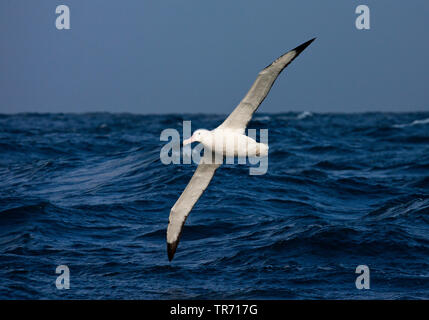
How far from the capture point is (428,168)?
24141 mm

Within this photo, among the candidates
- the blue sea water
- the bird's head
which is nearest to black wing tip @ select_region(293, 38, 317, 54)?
the bird's head

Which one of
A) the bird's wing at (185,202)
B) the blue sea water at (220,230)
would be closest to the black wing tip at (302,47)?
the bird's wing at (185,202)

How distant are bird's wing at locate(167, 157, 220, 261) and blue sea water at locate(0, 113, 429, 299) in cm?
73

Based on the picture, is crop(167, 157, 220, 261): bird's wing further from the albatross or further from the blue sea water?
the blue sea water

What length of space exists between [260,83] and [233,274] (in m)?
4.06

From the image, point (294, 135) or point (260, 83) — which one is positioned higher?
point (260, 83)

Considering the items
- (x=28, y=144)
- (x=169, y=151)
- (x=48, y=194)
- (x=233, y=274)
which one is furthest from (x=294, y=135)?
(x=233, y=274)

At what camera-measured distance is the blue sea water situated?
468 inches

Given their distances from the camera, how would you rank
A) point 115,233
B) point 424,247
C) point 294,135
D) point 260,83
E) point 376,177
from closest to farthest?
point 260,83, point 424,247, point 115,233, point 376,177, point 294,135

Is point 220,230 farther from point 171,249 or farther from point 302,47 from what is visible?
point 302,47

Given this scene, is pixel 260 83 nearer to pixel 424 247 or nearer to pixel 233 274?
pixel 233 274

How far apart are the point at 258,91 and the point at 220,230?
5.57 meters

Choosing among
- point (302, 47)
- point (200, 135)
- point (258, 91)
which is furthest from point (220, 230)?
point (302, 47)

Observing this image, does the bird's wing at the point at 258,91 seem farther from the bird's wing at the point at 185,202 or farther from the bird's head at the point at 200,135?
the bird's wing at the point at 185,202
